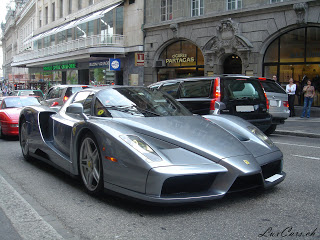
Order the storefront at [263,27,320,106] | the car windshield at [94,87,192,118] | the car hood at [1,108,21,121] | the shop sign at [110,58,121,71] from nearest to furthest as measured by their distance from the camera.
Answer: the car windshield at [94,87,192,118] → the car hood at [1,108,21,121] → the storefront at [263,27,320,106] → the shop sign at [110,58,121,71]

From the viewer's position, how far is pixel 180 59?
952 inches

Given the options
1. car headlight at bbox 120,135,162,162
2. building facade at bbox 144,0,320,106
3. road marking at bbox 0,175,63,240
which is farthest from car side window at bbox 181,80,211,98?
building facade at bbox 144,0,320,106

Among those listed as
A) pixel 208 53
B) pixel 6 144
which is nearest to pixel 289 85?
pixel 208 53

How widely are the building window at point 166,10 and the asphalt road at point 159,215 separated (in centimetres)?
2060

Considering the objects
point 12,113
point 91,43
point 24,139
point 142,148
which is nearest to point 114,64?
point 91,43

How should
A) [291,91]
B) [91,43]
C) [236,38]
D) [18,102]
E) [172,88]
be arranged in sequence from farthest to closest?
1. [91,43]
2. [236,38]
3. [291,91]
4. [18,102]
5. [172,88]

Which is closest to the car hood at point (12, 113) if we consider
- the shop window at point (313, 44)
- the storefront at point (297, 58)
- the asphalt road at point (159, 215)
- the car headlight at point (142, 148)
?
the asphalt road at point (159, 215)

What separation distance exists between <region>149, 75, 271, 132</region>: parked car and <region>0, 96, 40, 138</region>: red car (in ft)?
14.5

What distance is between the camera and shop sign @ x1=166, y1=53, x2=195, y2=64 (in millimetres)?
23500

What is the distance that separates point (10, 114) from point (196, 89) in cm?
514

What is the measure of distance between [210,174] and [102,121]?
1.49 meters

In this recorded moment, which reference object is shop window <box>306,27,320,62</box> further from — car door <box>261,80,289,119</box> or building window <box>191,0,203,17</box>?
building window <box>191,0,203,17</box>

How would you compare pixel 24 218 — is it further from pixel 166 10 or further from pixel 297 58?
pixel 166 10

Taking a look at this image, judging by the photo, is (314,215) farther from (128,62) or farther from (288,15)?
(128,62)
